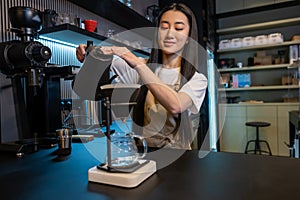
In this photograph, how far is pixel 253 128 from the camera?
3.99 meters

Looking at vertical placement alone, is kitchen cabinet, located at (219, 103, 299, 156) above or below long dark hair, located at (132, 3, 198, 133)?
below

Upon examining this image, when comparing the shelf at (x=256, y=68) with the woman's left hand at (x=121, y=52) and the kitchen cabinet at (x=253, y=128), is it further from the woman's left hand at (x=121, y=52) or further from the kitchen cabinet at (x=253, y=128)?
the woman's left hand at (x=121, y=52)

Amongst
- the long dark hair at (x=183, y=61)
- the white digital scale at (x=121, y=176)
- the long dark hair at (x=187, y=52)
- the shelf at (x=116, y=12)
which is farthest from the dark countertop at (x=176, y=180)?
the shelf at (x=116, y=12)

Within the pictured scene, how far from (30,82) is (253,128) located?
3.71m

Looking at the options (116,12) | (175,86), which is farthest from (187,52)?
(116,12)

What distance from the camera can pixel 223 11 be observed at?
426 centimetres

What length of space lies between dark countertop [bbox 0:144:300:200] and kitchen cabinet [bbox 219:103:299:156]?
3.25 meters

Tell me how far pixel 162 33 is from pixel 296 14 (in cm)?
366

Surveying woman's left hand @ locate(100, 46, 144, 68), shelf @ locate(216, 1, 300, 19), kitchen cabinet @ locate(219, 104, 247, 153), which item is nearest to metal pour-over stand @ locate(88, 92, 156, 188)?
woman's left hand @ locate(100, 46, 144, 68)

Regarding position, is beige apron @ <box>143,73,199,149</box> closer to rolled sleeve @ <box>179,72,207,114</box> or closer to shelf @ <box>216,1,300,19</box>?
rolled sleeve @ <box>179,72,207,114</box>

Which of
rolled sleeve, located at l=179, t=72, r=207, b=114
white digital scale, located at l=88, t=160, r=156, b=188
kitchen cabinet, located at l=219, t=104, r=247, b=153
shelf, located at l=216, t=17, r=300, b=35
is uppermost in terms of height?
shelf, located at l=216, t=17, r=300, b=35

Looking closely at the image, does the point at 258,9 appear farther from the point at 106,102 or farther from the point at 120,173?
the point at 120,173

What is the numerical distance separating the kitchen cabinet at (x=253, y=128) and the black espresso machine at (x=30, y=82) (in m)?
3.36

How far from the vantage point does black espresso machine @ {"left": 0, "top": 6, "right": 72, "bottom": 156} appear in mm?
1021
